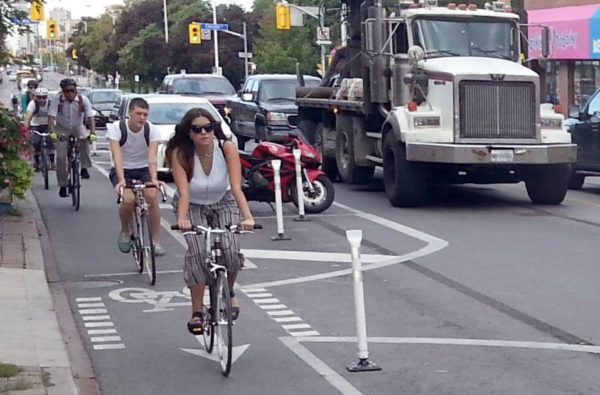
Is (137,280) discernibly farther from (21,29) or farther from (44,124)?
(44,124)

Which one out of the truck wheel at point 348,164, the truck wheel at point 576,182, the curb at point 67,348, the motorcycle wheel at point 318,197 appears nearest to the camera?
the curb at point 67,348

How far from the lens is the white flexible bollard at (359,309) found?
8234 mm

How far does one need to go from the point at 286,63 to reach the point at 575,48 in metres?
26.5

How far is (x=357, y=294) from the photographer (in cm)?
842

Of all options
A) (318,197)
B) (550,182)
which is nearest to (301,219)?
(318,197)

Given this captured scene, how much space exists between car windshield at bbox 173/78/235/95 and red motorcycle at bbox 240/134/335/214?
17536 mm

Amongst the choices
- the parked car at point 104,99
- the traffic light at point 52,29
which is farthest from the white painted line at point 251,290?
the traffic light at point 52,29

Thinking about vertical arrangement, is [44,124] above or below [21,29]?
below

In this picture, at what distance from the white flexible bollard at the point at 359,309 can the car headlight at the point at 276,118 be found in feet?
65.0

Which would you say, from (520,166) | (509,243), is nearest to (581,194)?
(520,166)

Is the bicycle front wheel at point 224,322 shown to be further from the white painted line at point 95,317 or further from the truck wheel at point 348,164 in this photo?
the truck wheel at point 348,164

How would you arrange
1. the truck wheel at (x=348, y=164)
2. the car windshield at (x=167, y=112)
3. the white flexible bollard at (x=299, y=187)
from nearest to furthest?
1. the white flexible bollard at (x=299, y=187)
2. the truck wheel at (x=348, y=164)
3. the car windshield at (x=167, y=112)

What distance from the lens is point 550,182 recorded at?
733 inches

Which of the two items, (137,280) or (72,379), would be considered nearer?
(72,379)
